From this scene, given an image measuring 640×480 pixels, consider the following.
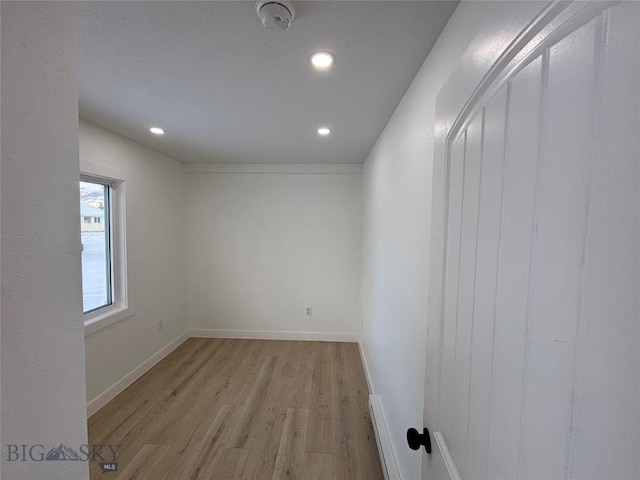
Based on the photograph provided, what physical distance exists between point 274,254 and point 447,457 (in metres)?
3.37

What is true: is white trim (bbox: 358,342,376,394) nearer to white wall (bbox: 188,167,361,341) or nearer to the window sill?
white wall (bbox: 188,167,361,341)

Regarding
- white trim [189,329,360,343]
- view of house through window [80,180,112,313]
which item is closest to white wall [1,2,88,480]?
view of house through window [80,180,112,313]

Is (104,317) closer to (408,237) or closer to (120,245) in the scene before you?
(120,245)

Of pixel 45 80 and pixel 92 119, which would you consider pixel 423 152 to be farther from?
pixel 92 119

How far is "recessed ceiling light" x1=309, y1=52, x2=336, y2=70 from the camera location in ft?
4.24

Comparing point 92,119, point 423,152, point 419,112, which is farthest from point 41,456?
point 92,119

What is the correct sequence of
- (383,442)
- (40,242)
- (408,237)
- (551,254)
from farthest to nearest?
(383,442)
(408,237)
(40,242)
(551,254)

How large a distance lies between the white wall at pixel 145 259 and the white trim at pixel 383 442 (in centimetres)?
227

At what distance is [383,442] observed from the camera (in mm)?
1869

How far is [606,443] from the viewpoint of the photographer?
0.31m

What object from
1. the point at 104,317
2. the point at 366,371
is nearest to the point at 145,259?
the point at 104,317

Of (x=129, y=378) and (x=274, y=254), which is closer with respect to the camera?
(x=129, y=378)

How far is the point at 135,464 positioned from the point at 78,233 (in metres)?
1.99

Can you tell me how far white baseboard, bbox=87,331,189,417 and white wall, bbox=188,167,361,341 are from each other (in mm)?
461
